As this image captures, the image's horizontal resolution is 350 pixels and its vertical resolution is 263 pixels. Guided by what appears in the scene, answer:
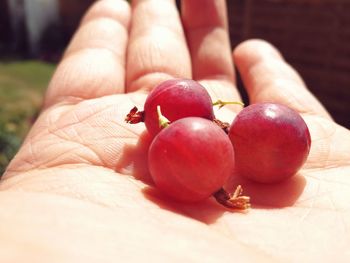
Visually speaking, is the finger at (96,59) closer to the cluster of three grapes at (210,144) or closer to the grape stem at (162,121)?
the cluster of three grapes at (210,144)

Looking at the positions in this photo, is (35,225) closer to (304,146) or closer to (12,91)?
(304,146)

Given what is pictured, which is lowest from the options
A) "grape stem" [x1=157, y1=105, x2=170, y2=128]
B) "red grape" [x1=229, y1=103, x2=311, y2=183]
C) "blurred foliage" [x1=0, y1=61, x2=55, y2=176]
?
"blurred foliage" [x1=0, y1=61, x2=55, y2=176]

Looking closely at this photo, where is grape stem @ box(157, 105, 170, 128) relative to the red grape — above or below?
above

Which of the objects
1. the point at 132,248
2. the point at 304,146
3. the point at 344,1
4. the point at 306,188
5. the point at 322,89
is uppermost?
the point at 132,248

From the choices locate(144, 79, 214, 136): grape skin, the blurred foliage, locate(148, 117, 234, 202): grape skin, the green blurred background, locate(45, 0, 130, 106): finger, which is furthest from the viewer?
the green blurred background

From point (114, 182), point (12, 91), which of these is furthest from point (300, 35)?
point (114, 182)

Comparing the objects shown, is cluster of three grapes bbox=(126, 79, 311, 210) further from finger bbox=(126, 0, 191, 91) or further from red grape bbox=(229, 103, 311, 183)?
finger bbox=(126, 0, 191, 91)

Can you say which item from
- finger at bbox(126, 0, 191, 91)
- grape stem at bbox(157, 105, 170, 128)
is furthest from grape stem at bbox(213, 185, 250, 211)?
finger at bbox(126, 0, 191, 91)

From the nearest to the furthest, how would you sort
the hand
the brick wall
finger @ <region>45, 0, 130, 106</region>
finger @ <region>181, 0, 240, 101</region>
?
1. the hand
2. finger @ <region>45, 0, 130, 106</region>
3. finger @ <region>181, 0, 240, 101</region>
4. the brick wall
